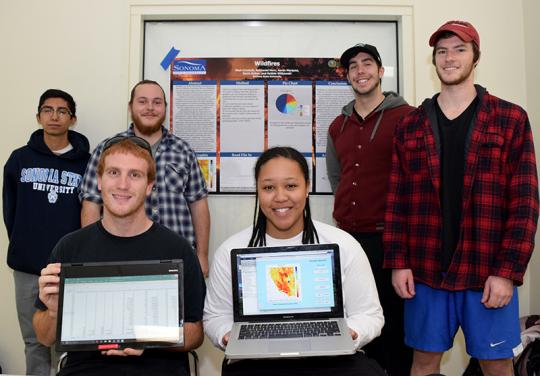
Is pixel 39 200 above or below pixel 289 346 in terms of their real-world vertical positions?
above

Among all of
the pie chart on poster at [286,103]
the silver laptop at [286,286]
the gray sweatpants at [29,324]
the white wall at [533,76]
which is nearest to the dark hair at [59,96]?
the gray sweatpants at [29,324]

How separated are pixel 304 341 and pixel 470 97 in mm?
1386

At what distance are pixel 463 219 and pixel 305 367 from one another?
1.00 meters

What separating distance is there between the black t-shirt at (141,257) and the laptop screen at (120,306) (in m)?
0.15

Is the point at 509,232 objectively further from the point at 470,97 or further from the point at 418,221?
the point at 470,97

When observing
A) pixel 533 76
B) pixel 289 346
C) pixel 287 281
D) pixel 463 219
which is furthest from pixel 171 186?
pixel 533 76

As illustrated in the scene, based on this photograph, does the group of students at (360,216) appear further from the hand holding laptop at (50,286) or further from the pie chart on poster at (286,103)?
the pie chart on poster at (286,103)

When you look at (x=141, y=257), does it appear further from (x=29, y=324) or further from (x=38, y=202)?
(x=29, y=324)

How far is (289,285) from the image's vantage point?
175 cm

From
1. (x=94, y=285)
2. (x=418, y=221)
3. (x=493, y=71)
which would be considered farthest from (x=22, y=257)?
(x=493, y=71)

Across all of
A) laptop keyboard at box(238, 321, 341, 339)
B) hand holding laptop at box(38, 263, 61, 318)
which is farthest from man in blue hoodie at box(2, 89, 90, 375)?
laptop keyboard at box(238, 321, 341, 339)

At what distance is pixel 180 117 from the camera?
11.0 feet

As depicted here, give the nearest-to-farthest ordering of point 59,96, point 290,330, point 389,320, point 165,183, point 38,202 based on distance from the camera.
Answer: point 290,330 → point 389,320 → point 165,183 → point 38,202 → point 59,96

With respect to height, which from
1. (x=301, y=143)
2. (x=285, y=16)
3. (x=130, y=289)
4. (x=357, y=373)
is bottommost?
(x=357, y=373)
